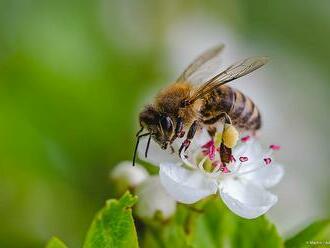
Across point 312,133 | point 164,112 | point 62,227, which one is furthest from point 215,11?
point 164,112

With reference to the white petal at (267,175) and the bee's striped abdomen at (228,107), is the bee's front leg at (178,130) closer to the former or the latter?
the bee's striped abdomen at (228,107)

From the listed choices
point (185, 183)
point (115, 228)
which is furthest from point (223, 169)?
point (115, 228)

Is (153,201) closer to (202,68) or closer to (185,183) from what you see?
(185,183)

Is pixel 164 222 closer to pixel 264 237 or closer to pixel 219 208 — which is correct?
pixel 219 208

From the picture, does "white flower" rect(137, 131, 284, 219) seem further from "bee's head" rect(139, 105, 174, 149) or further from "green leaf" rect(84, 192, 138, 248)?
"green leaf" rect(84, 192, 138, 248)

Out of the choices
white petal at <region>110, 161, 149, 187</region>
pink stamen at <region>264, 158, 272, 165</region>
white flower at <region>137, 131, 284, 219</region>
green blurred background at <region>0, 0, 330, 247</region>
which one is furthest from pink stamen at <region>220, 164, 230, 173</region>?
green blurred background at <region>0, 0, 330, 247</region>
